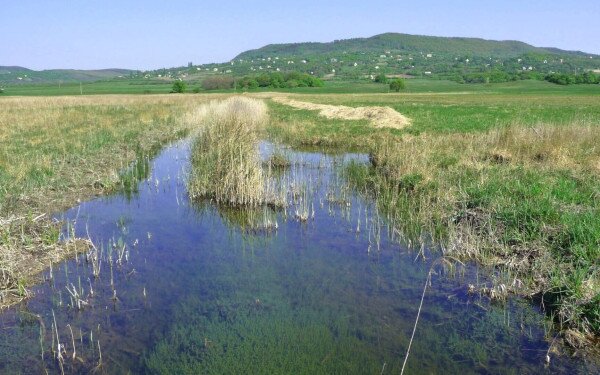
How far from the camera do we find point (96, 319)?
7438 millimetres

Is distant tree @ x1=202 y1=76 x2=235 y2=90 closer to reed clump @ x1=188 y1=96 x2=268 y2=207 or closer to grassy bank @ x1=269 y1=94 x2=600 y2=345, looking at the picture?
grassy bank @ x1=269 y1=94 x2=600 y2=345

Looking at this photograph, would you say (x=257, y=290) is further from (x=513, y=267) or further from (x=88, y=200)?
(x=88, y=200)

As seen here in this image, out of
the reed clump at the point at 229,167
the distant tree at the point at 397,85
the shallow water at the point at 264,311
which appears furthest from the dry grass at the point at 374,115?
the distant tree at the point at 397,85

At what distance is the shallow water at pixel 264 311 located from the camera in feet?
21.1

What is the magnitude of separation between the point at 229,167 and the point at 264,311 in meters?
7.25

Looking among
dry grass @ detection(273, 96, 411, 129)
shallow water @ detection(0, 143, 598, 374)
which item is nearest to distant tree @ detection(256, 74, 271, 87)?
dry grass @ detection(273, 96, 411, 129)

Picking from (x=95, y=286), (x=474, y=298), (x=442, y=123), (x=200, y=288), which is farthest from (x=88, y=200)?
(x=442, y=123)

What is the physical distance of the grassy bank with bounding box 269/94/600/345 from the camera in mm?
7840

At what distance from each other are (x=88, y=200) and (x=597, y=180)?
14704mm

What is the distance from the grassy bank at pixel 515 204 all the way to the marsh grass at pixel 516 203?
0.02 m

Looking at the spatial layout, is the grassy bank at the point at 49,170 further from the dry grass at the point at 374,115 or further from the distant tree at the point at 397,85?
the distant tree at the point at 397,85

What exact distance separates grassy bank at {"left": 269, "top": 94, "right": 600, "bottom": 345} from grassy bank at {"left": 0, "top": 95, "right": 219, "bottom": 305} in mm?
8302

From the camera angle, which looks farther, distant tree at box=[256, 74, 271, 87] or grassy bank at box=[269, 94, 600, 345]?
distant tree at box=[256, 74, 271, 87]

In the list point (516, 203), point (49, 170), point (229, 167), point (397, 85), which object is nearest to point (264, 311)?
point (516, 203)
